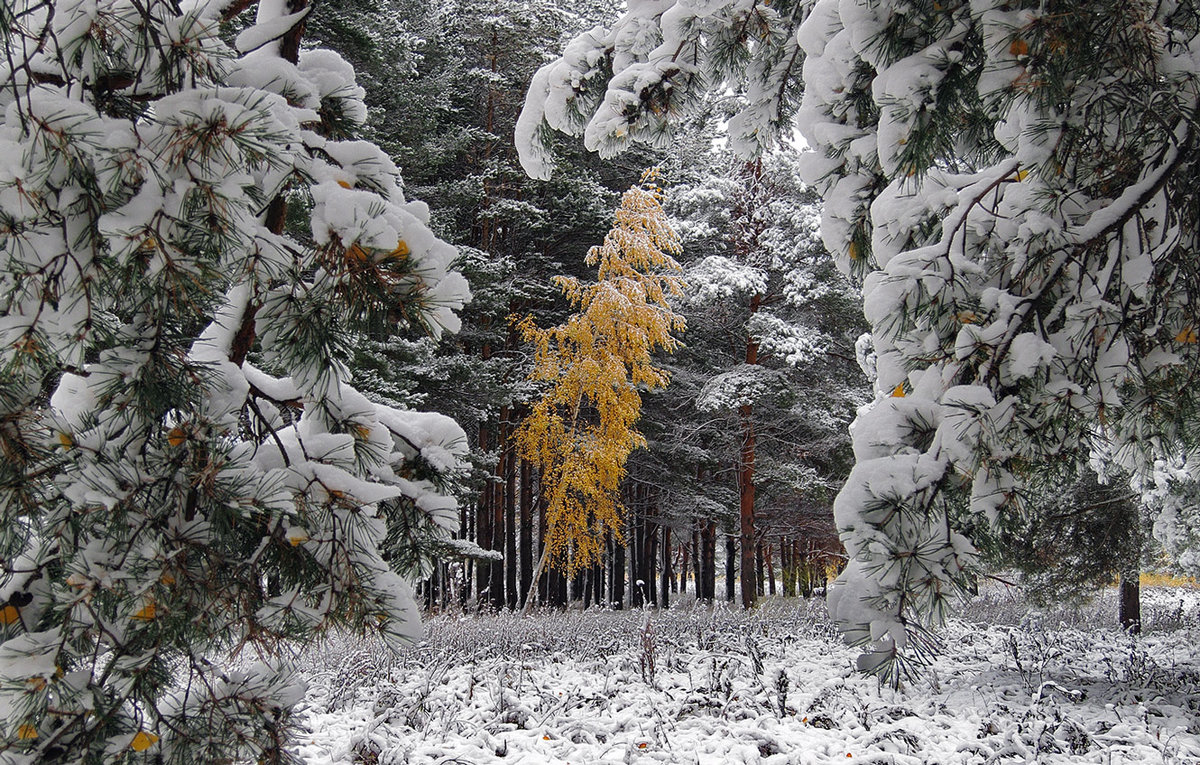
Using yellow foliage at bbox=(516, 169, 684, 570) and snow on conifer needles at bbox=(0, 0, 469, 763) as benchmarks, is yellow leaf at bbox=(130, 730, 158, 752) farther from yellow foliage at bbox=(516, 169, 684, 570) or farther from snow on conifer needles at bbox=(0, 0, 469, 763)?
yellow foliage at bbox=(516, 169, 684, 570)

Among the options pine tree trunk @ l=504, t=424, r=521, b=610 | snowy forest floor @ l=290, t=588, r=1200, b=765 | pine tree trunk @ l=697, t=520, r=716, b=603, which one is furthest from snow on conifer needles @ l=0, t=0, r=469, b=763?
pine tree trunk @ l=697, t=520, r=716, b=603

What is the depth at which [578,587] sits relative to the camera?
55.0 feet

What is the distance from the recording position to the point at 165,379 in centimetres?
133

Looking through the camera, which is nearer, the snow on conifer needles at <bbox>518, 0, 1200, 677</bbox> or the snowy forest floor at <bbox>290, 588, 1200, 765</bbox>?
the snow on conifer needles at <bbox>518, 0, 1200, 677</bbox>

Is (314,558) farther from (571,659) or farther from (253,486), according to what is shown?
(571,659)

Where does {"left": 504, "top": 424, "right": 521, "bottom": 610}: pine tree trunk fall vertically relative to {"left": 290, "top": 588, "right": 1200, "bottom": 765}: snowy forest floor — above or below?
above

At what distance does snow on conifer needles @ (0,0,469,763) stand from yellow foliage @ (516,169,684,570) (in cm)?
833

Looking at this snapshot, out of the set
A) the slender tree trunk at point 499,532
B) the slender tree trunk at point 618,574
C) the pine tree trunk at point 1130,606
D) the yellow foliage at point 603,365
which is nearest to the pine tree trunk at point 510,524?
the slender tree trunk at point 499,532

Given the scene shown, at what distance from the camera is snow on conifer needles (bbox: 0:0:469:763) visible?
1.21m

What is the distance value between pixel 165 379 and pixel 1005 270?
6.57 ft

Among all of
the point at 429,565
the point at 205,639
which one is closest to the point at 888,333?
the point at 429,565

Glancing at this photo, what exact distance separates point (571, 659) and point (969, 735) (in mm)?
3342

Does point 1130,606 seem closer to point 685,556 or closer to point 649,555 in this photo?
point 649,555

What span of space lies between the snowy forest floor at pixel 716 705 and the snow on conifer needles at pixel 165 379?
227 centimetres
